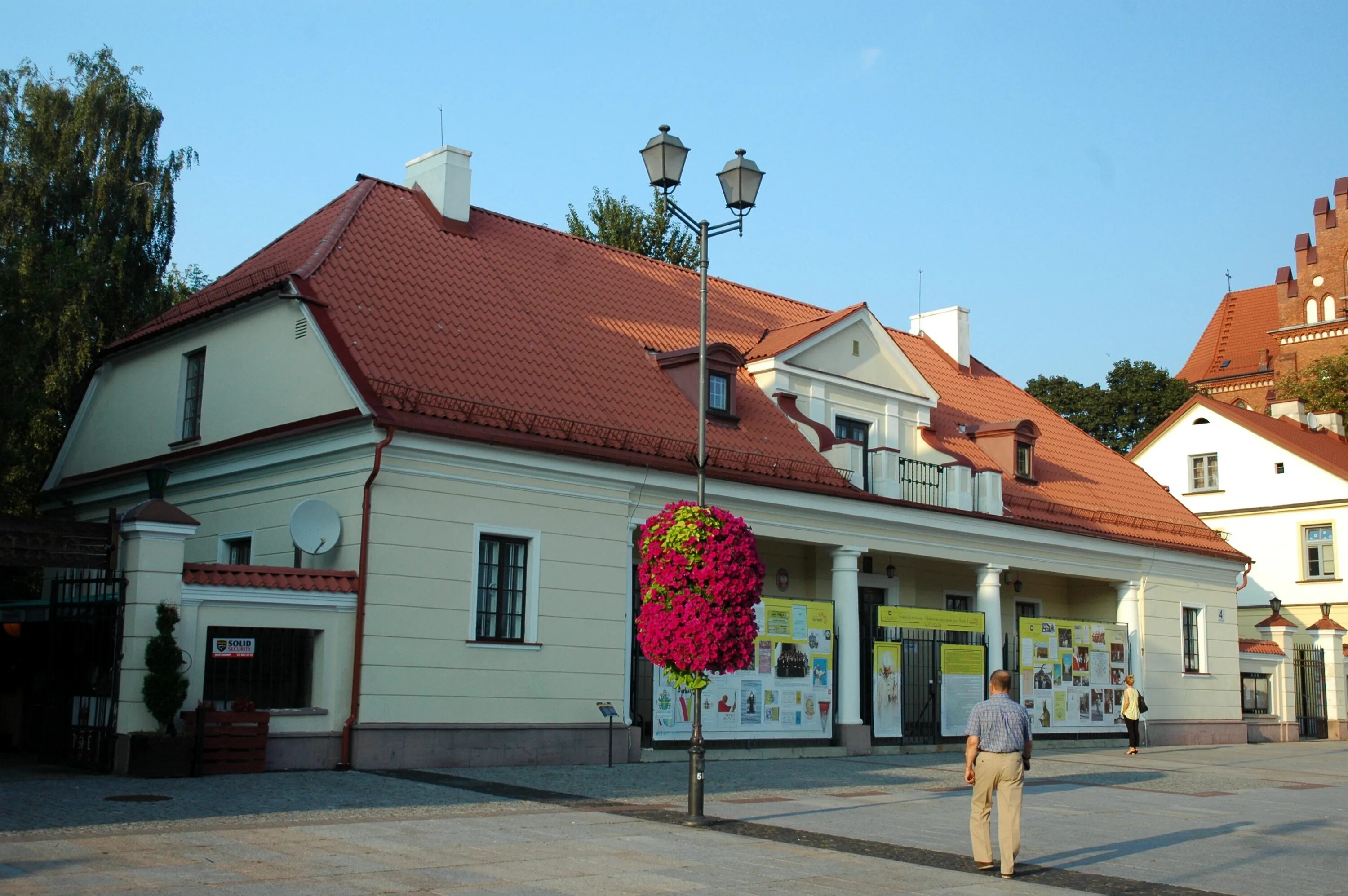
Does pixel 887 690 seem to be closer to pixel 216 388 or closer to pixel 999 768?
pixel 216 388

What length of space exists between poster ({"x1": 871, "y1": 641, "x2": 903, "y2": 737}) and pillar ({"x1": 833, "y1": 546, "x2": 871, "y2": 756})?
0.89 ft

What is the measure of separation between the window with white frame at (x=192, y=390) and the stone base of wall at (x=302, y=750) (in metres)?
6.92

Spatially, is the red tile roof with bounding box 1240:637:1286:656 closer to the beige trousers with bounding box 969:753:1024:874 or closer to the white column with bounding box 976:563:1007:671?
the white column with bounding box 976:563:1007:671

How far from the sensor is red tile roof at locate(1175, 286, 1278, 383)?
72.6 meters

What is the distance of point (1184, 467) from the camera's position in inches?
1796

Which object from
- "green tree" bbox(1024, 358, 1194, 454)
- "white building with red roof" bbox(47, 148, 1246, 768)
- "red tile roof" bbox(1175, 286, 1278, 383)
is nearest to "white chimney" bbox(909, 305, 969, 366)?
"white building with red roof" bbox(47, 148, 1246, 768)

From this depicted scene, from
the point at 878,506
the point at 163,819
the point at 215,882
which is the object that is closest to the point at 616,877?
the point at 215,882

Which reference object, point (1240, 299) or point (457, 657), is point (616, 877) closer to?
point (457, 657)

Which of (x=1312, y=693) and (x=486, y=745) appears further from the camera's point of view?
(x=1312, y=693)

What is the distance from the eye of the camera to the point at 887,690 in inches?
929

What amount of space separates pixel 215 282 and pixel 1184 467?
112 ft

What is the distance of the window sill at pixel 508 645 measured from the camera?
1812cm

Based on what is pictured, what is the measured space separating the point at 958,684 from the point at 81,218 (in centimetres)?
2328

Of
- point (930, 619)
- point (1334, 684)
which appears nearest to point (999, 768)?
point (930, 619)
